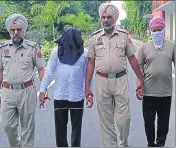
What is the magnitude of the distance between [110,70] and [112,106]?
1.64ft

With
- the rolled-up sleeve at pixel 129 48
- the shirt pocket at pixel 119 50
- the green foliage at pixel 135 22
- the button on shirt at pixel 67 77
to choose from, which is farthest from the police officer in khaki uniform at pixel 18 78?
the green foliage at pixel 135 22

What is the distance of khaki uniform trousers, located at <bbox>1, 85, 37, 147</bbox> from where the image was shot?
5.97 m

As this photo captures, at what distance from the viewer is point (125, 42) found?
6059 millimetres

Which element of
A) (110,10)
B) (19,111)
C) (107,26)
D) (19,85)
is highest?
(110,10)

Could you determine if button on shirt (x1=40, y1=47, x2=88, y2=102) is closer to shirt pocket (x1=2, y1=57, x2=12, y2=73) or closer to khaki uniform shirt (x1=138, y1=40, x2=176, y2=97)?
shirt pocket (x1=2, y1=57, x2=12, y2=73)

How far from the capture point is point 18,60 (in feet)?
19.5

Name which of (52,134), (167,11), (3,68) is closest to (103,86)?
(3,68)

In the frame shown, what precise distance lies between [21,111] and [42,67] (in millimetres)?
631

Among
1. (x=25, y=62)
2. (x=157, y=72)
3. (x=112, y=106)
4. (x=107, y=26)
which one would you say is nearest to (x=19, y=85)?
(x=25, y=62)

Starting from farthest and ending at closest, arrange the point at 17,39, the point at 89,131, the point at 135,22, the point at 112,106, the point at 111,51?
the point at 135,22 < the point at 89,131 < the point at 112,106 < the point at 111,51 < the point at 17,39

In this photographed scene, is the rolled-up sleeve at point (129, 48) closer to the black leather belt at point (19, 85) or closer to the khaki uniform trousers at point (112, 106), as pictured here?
the khaki uniform trousers at point (112, 106)

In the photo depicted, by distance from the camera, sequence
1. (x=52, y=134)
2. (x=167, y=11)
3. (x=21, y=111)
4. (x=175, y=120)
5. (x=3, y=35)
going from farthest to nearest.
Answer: (x=167, y=11), (x=3, y=35), (x=175, y=120), (x=52, y=134), (x=21, y=111)

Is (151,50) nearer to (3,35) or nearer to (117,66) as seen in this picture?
(117,66)

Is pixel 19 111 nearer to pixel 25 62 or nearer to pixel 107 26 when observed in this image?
pixel 25 62
